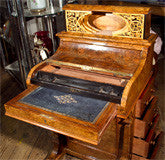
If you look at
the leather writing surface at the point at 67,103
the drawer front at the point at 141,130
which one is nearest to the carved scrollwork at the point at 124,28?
the leather writing surface at the point at 67,103

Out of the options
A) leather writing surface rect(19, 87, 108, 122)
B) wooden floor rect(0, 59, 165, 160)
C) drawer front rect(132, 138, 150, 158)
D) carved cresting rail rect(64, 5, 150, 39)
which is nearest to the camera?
leather writing surface rect(19, 87, 108, 122)

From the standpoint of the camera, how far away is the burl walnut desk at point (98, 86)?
1.53 m

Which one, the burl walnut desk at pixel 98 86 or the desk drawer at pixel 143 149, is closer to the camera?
the burl walnut desk at pixel 98 86

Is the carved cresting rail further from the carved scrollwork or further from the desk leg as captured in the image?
the desk leg

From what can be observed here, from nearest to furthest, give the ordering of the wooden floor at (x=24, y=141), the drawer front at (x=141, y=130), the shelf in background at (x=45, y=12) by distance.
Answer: the drawer front at (x=141, y=130) < the shelf in background at (x=45, y=12) < the wooden floor at (x=24, y=141)

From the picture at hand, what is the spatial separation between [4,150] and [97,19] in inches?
72.0

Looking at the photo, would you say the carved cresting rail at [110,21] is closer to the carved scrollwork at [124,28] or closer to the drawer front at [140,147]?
the carved scrollwork at [124,28]

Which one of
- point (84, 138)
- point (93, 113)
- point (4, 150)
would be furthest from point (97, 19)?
point (4, 150)

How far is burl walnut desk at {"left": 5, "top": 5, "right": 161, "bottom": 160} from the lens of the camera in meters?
1.53

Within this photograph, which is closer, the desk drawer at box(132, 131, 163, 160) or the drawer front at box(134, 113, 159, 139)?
the drawer front at box(134, 113, 159, 139)

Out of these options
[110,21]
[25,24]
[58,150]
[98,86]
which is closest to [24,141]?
[58,150]

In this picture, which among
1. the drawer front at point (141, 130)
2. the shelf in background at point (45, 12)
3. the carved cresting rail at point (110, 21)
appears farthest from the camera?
the shelf in background at point (45, 12)

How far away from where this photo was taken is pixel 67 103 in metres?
1.64

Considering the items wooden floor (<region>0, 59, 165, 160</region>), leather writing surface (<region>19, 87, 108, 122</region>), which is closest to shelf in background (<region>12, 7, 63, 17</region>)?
leather writing surface (<region>19, 87, 108, 122</region>)
